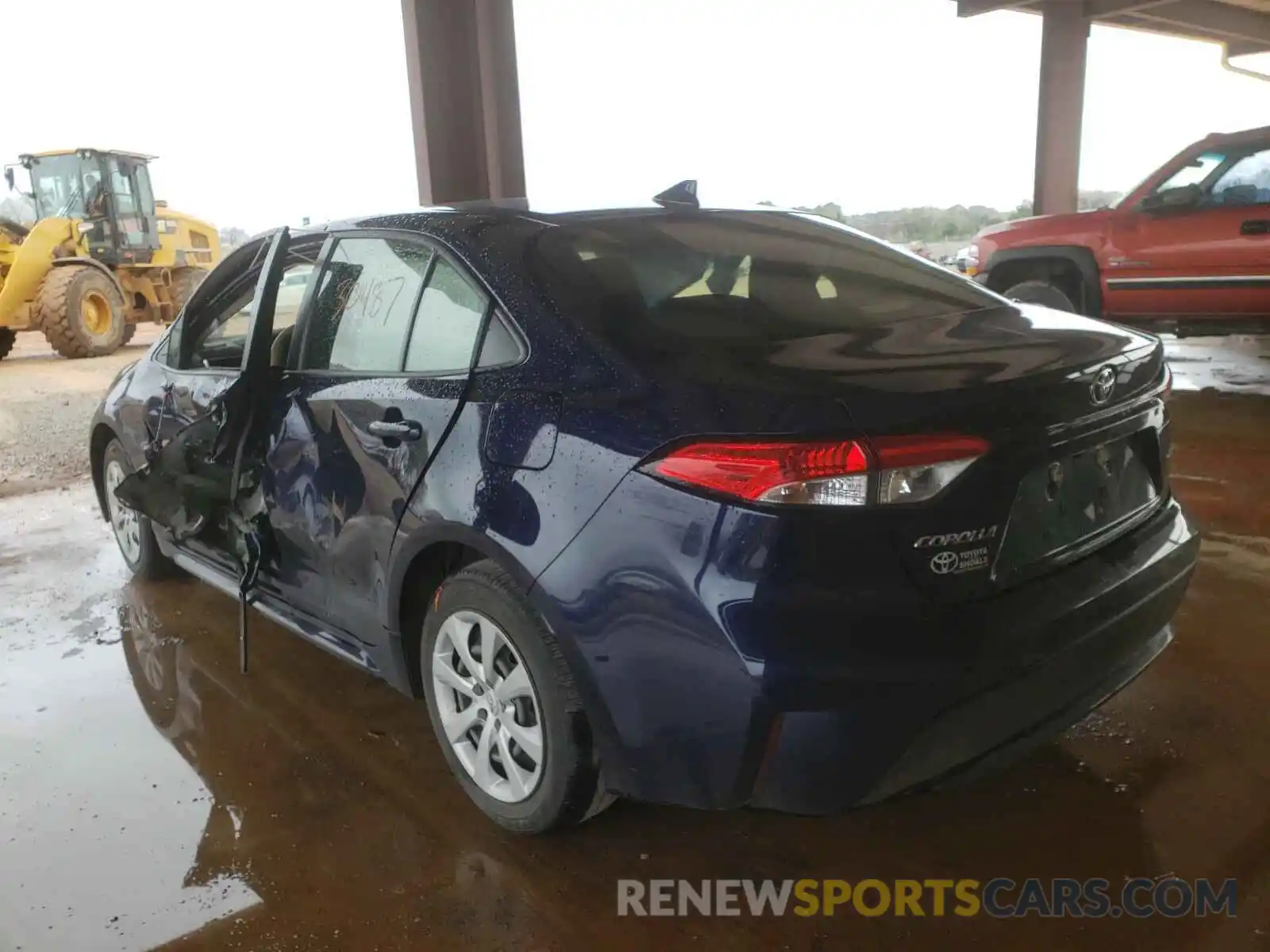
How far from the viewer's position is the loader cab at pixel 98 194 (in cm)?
1403

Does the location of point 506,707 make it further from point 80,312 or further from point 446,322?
point 80,312

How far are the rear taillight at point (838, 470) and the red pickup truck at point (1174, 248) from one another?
536cm

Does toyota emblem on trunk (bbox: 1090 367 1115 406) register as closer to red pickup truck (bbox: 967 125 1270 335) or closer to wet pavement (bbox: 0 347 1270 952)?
wet pavement (bbox: 0 347 1270 952)

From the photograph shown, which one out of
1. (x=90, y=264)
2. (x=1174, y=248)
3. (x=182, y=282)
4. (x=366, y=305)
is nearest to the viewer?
(x=366, y=305)

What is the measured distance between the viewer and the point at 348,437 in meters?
2.61

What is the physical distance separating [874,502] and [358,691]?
208cm

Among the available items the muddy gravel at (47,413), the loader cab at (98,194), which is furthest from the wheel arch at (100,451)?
the loader cab at (98,194)

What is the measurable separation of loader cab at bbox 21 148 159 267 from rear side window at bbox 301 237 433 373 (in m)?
13.1

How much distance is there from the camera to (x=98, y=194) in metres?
14.1

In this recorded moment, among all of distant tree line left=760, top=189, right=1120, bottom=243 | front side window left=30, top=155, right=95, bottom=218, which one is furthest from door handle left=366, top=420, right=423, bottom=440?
front side window left=30, top=155, right=95, bottom=218

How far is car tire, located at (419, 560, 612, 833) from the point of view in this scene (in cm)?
210

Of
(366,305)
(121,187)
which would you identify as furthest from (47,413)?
(366,305)

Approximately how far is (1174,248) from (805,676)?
678 centimetres

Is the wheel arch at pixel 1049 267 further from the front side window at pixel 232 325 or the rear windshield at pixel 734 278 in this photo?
the front side window at pixel 232 325
